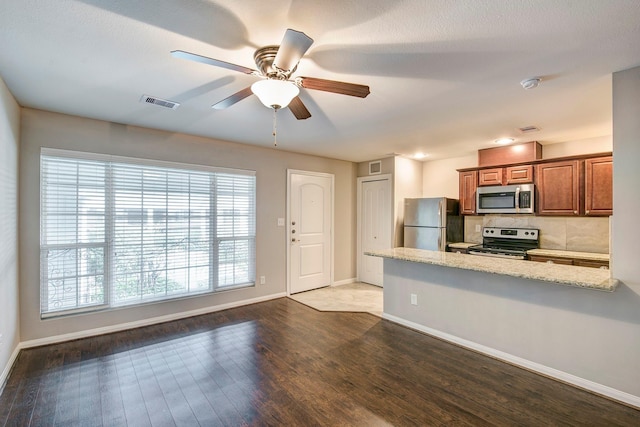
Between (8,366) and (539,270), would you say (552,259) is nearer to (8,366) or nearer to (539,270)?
(539,270)

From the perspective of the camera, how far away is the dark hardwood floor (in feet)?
6.72

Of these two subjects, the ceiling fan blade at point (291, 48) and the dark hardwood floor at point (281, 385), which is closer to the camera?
the ceiling fan blade at point (291, 48)

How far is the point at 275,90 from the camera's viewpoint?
1.88 meters

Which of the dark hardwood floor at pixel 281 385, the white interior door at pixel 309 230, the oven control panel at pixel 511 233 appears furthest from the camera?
the white interior door at pixel 309 230

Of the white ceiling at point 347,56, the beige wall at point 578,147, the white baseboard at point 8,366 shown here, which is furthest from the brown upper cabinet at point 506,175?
the white baseboard at point 8,366

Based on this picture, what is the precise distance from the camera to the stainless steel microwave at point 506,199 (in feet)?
13.9

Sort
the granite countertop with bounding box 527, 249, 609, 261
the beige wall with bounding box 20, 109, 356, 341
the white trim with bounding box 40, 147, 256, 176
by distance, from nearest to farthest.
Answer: the beige wall with bounding box 20, 109, 356, 341 < the white trim with bounding box 40, 147, 256, 176 < the granite countertop with bounding box 527, 249, 609, 261

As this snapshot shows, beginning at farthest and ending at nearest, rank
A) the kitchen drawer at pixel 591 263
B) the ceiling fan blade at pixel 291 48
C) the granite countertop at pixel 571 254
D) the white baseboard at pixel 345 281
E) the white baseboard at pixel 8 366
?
the white baseboard at pixel 345 281 < the granite countertop at pixel 571 254 < the kitchen drawer at pixel 591 263 < the white baseboard at pixel 8 366 < the ceiling fan blade at pixel 291 48

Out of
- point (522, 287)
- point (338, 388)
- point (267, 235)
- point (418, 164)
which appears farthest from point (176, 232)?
point (418, 164)

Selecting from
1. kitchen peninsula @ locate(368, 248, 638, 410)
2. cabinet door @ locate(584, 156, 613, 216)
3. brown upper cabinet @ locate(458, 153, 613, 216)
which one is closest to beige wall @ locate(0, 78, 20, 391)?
kitchen peninsula @ locate(368, 248, 638, 410)

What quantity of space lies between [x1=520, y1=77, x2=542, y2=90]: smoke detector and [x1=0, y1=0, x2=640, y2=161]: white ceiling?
6 centimetres

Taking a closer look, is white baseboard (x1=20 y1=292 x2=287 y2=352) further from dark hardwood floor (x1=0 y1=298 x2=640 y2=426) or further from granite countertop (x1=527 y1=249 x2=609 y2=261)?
granite countertop (x1=527 y1=249 x2=609 y2=261)

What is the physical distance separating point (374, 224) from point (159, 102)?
13.2ft

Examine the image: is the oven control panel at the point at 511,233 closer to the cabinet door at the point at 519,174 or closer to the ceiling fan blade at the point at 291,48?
the cabinet door at the point at 519,174
